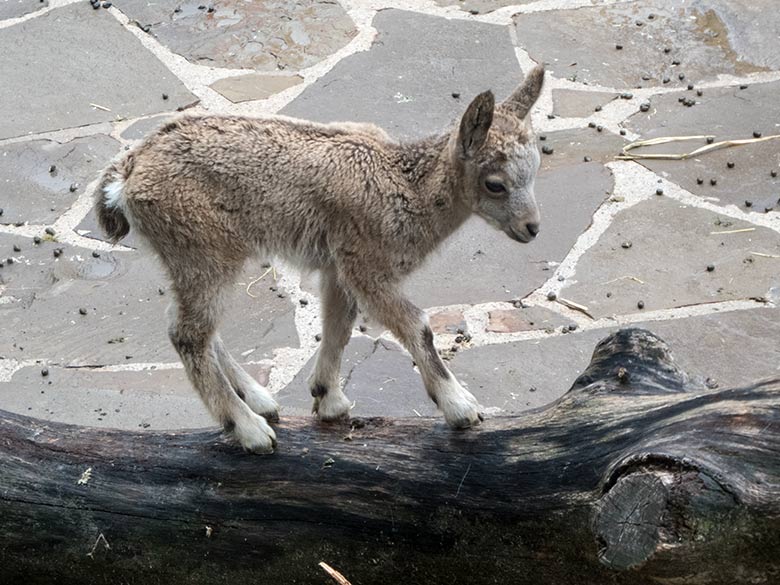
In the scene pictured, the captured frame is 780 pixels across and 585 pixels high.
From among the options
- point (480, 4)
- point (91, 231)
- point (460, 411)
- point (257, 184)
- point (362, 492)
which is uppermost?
point (257, 184)

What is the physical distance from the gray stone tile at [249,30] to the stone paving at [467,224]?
0.02m

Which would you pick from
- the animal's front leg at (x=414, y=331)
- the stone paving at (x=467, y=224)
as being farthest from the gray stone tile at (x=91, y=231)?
the animal's front leg at (x=414, y=331)

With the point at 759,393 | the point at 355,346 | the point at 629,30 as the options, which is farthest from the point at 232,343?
the point at 629,30

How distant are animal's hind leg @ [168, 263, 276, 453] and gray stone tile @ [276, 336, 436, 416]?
1.11m

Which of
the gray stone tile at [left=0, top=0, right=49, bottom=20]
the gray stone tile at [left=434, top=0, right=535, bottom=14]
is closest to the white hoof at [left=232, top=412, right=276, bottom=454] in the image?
the gray stone tile at [left=434, top=0, right=535, bottom=14]

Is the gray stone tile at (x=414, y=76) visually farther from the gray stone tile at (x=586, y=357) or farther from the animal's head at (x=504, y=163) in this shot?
the animal's head at (x=504, y=163)

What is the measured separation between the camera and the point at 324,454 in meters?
4.31

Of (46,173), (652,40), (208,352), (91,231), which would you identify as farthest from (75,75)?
(208,352)

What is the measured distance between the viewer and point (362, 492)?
13.6ft

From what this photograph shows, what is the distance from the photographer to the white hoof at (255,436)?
4367mm

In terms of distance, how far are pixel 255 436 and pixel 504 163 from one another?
1.50 m

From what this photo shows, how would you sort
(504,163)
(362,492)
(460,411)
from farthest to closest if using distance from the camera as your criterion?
(504,163) < (460,411) < (362,492)

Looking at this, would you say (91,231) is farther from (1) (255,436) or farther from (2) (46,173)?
(1) (255,436)

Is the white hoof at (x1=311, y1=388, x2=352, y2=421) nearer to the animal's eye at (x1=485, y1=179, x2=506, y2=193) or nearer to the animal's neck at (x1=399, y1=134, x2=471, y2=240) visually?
the animal's neck at (x1=399, y1=134, x2=471, y2=240)
